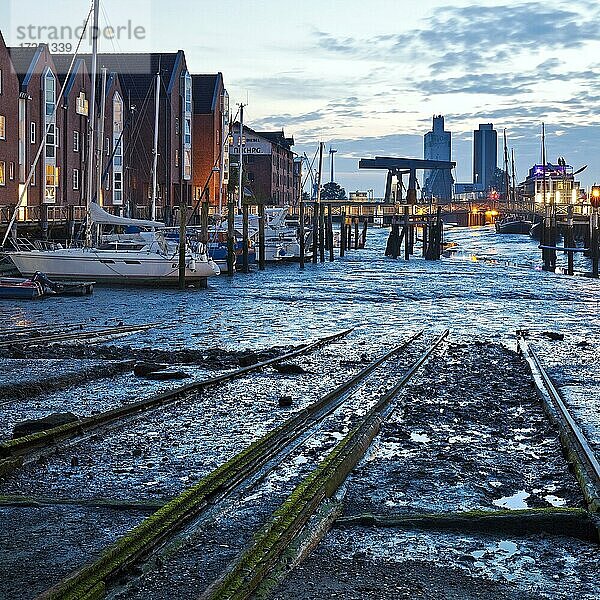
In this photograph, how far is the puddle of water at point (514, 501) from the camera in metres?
8.48

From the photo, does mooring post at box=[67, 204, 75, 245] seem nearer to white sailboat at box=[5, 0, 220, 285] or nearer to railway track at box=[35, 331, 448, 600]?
white sailboat at box=[5, 0, 220, 285]

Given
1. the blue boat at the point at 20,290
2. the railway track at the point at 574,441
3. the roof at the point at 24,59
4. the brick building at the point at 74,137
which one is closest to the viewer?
the railway track at the point at 574,441

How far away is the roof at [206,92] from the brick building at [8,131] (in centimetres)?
3282

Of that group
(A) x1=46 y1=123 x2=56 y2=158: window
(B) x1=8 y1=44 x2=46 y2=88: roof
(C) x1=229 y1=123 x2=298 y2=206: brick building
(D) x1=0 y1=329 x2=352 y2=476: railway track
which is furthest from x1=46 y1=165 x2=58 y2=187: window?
(C) x1=229 y1=123 x2=298 y2=206: brick building

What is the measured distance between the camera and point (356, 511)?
817 centimetres

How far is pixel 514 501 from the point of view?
866cm

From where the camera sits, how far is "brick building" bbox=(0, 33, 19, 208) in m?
58.2

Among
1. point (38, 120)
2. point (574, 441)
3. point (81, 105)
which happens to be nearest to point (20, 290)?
point (574, 441)

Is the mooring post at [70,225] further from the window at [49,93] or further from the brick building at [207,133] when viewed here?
the brick building at [207,133]

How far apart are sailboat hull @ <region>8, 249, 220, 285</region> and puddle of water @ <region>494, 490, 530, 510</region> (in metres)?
34.4

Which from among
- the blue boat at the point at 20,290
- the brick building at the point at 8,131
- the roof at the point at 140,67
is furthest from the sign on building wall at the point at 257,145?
the blue boat at the point at 20,290

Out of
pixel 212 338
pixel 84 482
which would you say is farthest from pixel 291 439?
pixel 212 338

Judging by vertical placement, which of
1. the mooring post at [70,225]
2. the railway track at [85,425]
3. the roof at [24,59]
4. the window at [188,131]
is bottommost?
the railway track at [85,425]

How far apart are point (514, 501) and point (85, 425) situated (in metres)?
5.19
